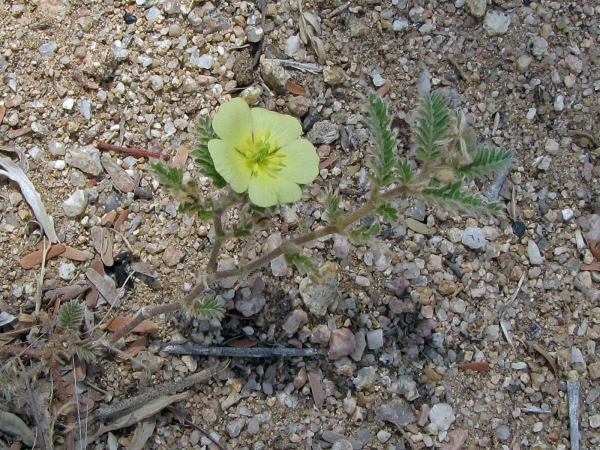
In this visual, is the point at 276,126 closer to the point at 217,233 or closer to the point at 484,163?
the point at 217,233

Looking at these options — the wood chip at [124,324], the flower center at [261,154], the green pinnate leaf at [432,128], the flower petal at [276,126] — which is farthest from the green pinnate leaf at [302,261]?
the wood chip at [124,324]

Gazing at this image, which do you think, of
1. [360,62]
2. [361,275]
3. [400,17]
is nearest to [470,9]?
[400,17]

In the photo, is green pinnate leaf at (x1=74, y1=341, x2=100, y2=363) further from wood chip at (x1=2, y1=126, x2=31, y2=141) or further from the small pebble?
the small pebble

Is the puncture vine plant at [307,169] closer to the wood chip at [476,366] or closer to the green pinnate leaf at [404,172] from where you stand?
the green pinnate leaf at [404,172]

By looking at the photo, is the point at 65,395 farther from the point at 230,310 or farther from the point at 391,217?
the point at 391,217

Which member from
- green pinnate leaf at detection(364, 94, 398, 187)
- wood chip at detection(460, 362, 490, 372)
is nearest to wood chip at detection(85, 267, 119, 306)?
green pinnate leaf at detection(364, 94, 398, 187)

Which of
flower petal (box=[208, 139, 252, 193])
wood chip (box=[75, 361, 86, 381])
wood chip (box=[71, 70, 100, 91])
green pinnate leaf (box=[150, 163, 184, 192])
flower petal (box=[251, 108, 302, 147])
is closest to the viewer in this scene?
flower petal (box=[208, 139, 252, 193])
